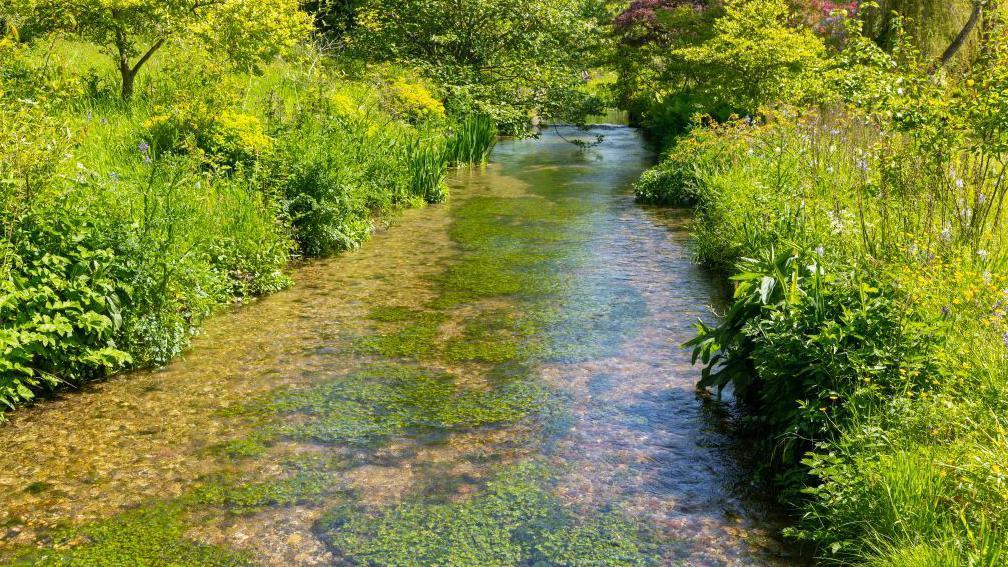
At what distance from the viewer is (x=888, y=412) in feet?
14.1

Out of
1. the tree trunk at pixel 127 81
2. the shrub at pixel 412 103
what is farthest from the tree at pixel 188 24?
the shrub at pixel 412 103

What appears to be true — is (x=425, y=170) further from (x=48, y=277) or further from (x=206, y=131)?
(x=48, y=277)

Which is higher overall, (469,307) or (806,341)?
(806,341)

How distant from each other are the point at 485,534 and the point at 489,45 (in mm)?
16810

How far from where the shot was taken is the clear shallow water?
14.1 feet

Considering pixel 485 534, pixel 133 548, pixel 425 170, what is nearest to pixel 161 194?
pixel 133 548

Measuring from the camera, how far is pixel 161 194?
7.43 metres

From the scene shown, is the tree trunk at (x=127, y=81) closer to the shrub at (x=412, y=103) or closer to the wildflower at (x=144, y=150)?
the wildflower at (x=144, y=150)

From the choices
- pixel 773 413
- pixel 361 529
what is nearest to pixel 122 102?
pixel 361 529

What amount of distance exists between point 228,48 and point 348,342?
487 centimetres

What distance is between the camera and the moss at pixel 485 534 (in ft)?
13.7

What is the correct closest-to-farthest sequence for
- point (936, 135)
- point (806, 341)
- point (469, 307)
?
point (806, 341) < point (936, 135) < point (469, 307)

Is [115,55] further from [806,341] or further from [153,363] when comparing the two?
[806,341]

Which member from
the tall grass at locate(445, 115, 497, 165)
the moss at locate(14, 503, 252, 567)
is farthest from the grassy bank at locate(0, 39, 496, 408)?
the tall grass at locate(445, 115, 497, 165)
